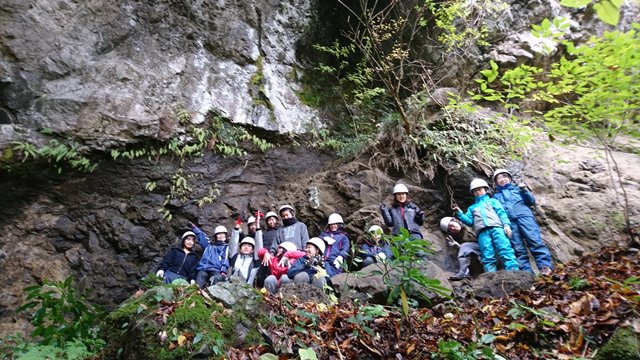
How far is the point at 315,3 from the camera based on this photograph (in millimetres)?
11641

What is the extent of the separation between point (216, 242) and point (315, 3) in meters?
7.99

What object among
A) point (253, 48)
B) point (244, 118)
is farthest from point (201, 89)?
point (253, 48)

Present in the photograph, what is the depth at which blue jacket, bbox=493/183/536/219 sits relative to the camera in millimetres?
6957

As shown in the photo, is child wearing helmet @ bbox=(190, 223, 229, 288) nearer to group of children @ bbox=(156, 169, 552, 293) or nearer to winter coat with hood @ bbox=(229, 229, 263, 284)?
group of children @ bbox=(156, 169, 552, 293)

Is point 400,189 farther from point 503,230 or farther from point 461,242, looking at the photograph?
point 503,230

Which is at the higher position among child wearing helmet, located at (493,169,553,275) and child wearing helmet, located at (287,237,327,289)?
child wearing helmet, located at (493,169,553,275)

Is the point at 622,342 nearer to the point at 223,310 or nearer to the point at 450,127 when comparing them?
the point at 223,310

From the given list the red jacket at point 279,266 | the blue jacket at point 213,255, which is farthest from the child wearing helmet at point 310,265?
the blue jacket at point 213,255

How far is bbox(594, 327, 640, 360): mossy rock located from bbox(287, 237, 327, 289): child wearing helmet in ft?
11.7

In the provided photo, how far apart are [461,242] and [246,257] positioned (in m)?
4.47

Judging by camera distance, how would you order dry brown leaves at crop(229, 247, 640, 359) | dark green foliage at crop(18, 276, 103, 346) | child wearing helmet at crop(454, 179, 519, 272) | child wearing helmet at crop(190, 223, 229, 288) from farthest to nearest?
child wearing helmet at crop(190, 223, 229, 288) < child wearing helmet at crop(454, 179, 519, 272) < dark green foliage at crop(18, 276, 103, 346) < dry brown leaves at crop(229, 247, 640, 359)

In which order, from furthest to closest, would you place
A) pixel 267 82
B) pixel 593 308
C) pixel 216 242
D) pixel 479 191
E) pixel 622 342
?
pixel 267 82, pixel 216 242, pixel 479 191, pixel 593 308, pixel 622 342

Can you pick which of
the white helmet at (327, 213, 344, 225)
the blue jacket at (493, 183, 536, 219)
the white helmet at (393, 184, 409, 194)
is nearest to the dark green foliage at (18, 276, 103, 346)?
the white helmet at (327, 213, 344, 225)

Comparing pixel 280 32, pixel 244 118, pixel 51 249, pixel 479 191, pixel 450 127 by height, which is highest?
pixel 280 32
